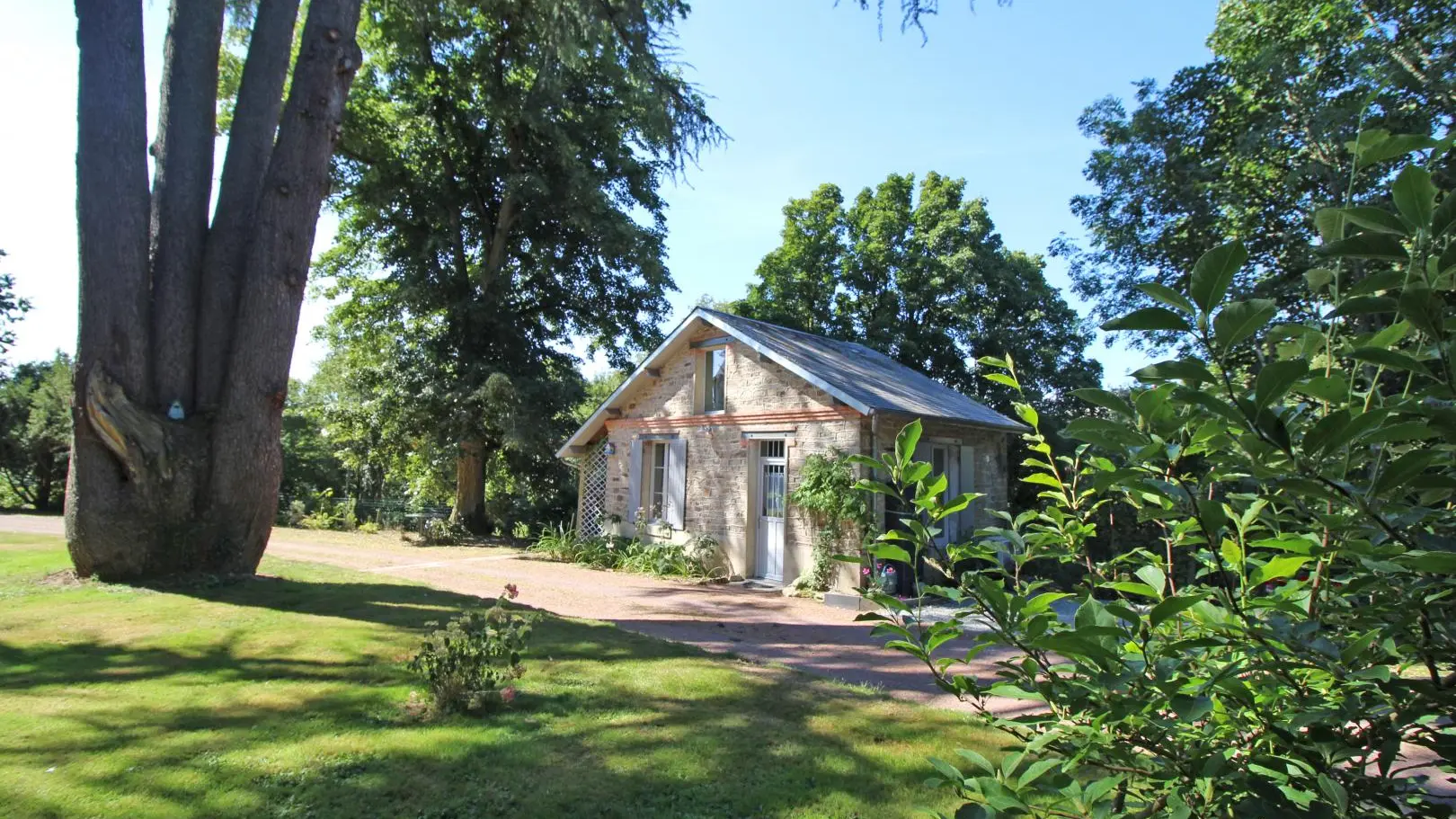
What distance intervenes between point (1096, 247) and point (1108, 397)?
1846cm

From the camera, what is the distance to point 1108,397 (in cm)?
115

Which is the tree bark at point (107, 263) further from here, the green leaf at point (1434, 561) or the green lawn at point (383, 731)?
the green leaf at point (1434, 561)

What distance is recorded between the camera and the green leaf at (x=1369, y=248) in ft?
2.98

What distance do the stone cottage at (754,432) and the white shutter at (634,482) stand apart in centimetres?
3

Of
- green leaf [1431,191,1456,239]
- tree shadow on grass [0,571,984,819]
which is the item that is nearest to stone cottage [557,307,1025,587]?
tree shadow on grass [0,571,984,819]

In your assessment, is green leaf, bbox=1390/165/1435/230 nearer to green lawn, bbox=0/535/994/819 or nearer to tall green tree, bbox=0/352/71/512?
green lawn, bbox=0/535/994/819

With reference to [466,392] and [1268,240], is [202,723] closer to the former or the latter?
[466,392]

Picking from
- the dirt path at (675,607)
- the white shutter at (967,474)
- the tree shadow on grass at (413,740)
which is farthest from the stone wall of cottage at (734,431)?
the tree shadow on grass at (413,740)

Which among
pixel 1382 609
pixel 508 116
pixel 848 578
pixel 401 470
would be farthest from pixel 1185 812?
pixel 401 470

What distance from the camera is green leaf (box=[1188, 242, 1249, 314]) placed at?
89cm

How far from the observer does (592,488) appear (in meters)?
17.8

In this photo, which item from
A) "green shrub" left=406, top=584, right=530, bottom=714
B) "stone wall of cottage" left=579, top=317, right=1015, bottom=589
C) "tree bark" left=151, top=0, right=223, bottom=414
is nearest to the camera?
"green shrub" left=406, top=584, right=530, bottom=714

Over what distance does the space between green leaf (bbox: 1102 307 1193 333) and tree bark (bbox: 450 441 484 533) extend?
2174 centimetres

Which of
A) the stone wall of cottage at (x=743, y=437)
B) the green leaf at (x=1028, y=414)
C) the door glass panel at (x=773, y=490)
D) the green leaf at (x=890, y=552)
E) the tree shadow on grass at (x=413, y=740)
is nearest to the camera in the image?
the green leaf at (x=890, y=552)
